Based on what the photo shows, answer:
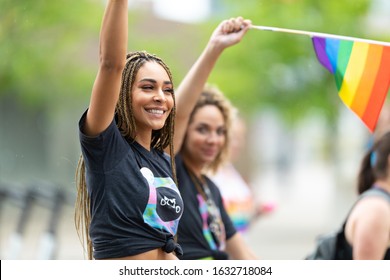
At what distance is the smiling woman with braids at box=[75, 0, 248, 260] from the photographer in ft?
8.54

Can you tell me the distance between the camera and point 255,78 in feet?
46.6

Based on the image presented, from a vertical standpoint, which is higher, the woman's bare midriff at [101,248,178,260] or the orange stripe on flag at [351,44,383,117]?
the orange stripe on flag at [351,44,383,117]

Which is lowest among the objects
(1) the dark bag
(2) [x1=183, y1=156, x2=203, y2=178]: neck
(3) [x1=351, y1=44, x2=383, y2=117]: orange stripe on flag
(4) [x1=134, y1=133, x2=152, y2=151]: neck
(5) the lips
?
(1) the dark bag

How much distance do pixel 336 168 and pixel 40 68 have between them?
5112 millimetres

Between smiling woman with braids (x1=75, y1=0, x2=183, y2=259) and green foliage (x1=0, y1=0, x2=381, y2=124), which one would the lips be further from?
green foliage (x1=0, y1=0, x2=381, y2=124)

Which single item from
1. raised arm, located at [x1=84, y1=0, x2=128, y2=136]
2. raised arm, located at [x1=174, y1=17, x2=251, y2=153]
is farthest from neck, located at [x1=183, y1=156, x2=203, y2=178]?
raised arm, located at [x1=84, y1=0, x2=128, y2=136]

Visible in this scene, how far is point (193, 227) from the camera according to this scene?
12.0ft

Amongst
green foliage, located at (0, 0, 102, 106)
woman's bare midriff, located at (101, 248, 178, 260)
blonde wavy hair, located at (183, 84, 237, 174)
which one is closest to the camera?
woman's bare midriff, located at (101, 248, 178, 260)

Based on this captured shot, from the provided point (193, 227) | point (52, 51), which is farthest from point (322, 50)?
point (52, 51)

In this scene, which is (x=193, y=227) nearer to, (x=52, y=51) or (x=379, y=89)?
(x=379, y=89)

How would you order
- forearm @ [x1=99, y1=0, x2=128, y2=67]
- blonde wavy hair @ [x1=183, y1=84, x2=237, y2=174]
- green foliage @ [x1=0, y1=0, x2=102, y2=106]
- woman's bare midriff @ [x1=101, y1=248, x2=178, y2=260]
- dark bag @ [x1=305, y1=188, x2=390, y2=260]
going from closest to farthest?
forearm @ [x1=99, y1=0, x2=128, y2=67], woman's bare midriff @ [x1=101, y1=248, x2=178, y2=260], dark bag @ [x1=305, y1=188, x2=390, y2=260], blonde wavy hair @ [x1=183, y1=84, x2=237, y2=174], green foliage @ [x1=0, y1=0, x2=102, y2=106]

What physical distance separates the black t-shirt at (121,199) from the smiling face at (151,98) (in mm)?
105
